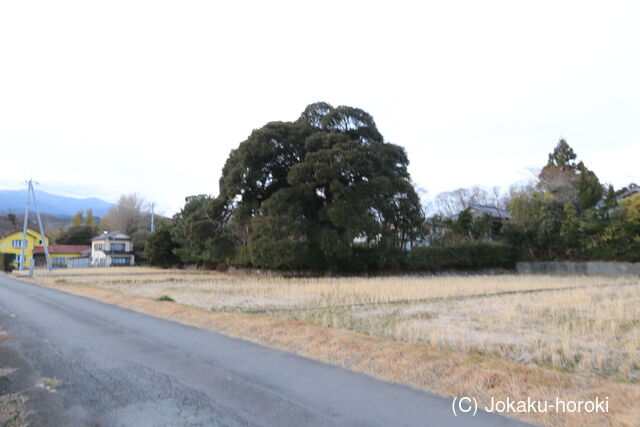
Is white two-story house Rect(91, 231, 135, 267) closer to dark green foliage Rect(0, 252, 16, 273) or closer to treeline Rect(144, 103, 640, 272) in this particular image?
dark green foliage Rect(0, 252, 16, 273)

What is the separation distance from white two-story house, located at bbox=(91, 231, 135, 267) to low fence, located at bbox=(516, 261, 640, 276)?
53.6 metres

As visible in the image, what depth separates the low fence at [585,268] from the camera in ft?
106

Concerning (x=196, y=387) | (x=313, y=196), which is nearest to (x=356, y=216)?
(x=313, y=196)

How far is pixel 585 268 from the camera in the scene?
34156 millimetres

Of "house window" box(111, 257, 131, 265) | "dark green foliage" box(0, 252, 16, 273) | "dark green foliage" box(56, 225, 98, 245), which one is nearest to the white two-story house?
"house window" box(111, 257, 131, 265)

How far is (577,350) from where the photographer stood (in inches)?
299

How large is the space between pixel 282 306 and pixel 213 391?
9069mm

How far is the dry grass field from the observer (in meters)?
5.49

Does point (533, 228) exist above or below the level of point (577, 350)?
above

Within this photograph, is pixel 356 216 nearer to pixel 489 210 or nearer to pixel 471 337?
pixel 471 337

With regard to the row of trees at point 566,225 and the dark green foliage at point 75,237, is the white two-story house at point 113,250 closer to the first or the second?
the dark green foliage at point 75,237

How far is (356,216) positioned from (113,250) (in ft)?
166

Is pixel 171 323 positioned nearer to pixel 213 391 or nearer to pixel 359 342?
pixel 359 342

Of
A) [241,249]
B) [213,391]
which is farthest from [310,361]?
[241,249]
